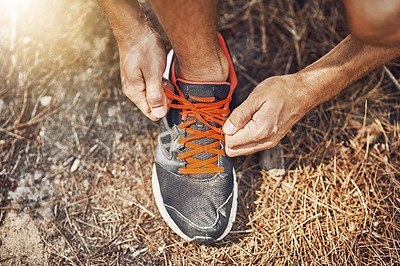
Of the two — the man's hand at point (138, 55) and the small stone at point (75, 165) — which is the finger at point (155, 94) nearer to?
the man's hand at point (138, 55)

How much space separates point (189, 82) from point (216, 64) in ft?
0.53

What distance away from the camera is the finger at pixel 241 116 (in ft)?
4.34

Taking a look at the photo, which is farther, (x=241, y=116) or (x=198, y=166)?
(x=198, y=166)

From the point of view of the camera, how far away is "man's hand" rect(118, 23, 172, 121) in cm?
136

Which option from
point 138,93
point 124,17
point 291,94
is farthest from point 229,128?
point 124,17

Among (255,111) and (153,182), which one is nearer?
(255,111)

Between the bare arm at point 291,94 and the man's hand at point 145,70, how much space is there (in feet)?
1.24

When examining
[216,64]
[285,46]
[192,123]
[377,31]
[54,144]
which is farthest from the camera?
[285,46]

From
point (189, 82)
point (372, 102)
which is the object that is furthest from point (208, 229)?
point (372, 102)

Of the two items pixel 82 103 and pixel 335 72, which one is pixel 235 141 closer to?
pixel 335 72

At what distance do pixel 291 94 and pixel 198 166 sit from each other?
602 mm

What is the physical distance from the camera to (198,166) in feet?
4.74

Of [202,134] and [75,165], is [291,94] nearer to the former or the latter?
[202,134]

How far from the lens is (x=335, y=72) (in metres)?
1.36
